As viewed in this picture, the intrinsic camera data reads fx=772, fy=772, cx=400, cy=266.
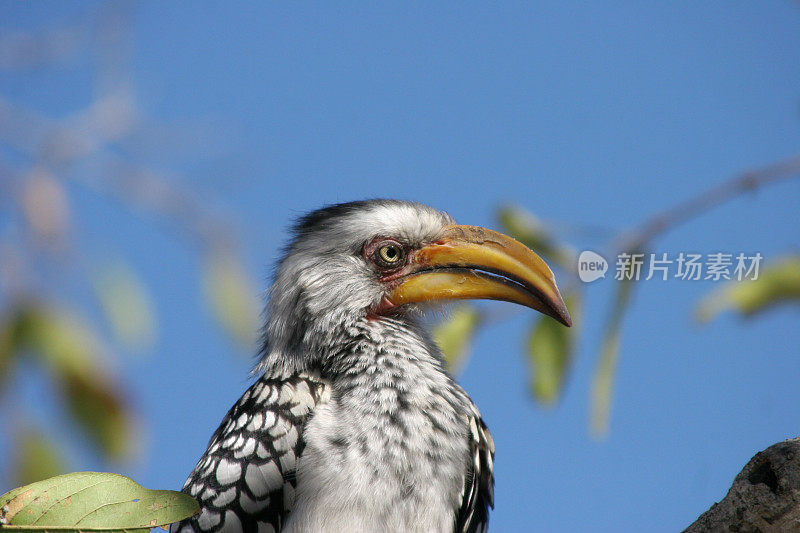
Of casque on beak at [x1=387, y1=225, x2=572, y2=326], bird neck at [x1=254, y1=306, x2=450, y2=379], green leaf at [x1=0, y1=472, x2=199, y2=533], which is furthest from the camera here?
casque on beak at [x1=387, y1=225, x2=572, y2=326]

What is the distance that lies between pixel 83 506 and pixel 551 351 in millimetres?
1948

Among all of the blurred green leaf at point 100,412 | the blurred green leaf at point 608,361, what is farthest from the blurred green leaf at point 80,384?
the blurred green leaf at point 608,361

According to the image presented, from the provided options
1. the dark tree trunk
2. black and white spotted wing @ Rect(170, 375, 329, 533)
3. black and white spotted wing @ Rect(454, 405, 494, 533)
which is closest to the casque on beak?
black and white spotted wing @ Rect(454, 405, 494, 533)

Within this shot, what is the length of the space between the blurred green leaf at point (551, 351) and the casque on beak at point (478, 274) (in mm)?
54

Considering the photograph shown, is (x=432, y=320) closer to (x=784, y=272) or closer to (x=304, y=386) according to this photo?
(x=304, y=386)

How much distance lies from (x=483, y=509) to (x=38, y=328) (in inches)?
72.4

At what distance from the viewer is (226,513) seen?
104 inches

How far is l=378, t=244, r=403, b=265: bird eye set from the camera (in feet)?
10.8

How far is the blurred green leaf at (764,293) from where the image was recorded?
10.2 ft

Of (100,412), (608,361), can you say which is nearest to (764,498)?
(608,361)

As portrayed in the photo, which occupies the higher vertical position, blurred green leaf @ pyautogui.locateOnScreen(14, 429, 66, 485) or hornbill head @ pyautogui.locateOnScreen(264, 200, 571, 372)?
hornbill head @ pyautogui.locateOnScreen(264, 200, 571, 372)

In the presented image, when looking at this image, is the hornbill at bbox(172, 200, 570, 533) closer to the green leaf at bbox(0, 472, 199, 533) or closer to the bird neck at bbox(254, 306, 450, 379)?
the bird neck at bbox(254, 306, 450, 379)

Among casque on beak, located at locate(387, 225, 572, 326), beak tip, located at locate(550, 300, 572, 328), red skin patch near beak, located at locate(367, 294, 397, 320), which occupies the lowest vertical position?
red skin patch near beak, located at locate(367, 294, 397, 320)

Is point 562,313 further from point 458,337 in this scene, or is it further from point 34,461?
point 34,461
